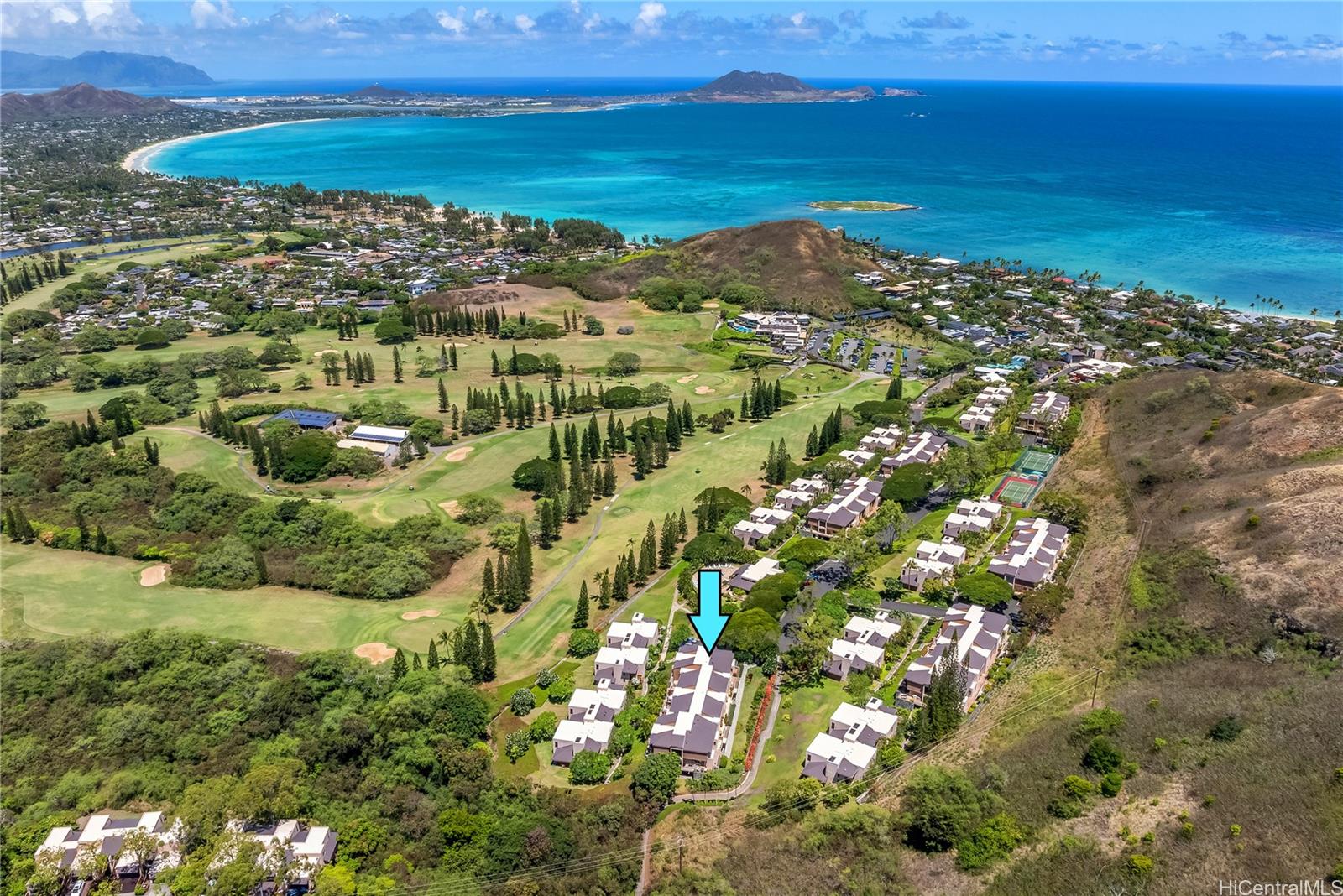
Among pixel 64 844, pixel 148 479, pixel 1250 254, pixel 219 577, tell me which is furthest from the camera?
pixel 1250 254

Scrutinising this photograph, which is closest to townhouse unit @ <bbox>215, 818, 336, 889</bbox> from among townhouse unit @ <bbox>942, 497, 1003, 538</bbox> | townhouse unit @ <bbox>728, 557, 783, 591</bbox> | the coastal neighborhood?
the coastal neighborhood

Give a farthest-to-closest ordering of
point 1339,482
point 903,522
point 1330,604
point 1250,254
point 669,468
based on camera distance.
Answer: point 1250,254 < point 669,468 < point 903,522 < point 1339,482 < point 1330,604

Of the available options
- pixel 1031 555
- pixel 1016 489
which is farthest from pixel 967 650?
pixel 1016 489

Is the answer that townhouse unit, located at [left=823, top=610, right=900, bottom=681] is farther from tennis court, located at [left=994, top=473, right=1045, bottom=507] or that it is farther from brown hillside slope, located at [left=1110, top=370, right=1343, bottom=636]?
tennis court, located at [left=994, top=473, right=1045, bottom=507]

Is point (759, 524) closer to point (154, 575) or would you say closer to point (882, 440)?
point (882, 440)

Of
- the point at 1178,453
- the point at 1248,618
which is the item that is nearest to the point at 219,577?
the point at 1248,618

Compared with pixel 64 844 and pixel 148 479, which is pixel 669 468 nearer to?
pixel 148 479
